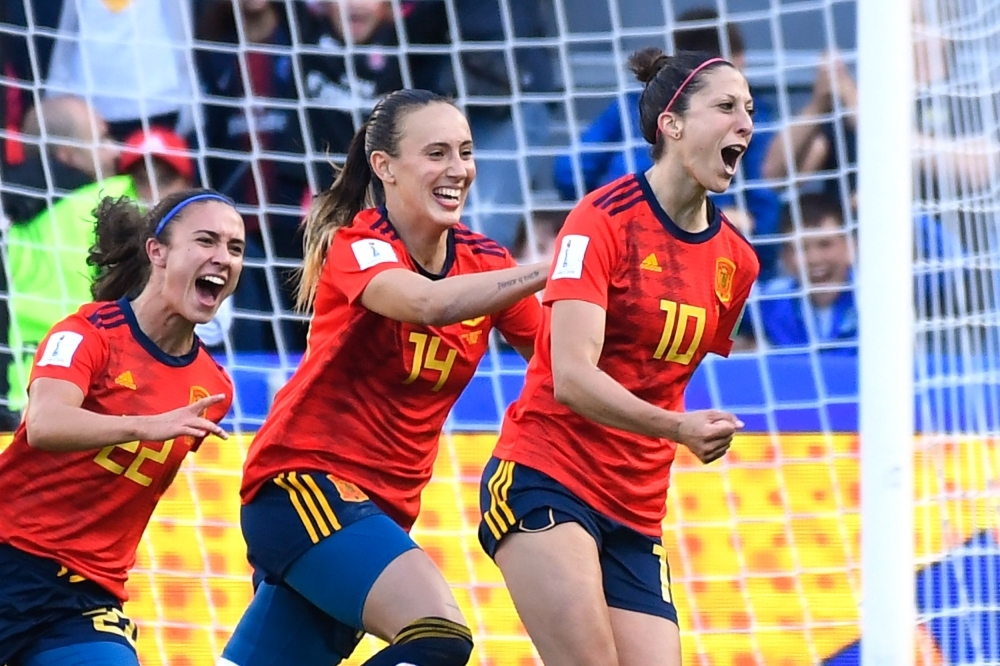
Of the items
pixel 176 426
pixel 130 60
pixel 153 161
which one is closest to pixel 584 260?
pixel 176 426

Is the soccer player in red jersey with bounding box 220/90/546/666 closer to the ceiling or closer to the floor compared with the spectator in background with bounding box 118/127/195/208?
closer to the floor

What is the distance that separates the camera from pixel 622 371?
11.6 feet

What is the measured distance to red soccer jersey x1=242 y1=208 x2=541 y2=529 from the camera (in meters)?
3.60

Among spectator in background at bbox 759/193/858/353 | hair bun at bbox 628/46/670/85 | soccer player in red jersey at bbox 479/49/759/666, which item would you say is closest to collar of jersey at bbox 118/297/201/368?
soccer player in red jersey at bbox 479/49/759/666

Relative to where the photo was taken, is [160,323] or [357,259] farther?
[160,323]

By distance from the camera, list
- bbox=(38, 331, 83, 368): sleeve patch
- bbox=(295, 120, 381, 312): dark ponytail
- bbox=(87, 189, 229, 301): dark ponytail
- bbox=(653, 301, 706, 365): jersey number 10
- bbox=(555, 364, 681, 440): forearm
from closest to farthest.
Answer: bbox=(555, 364, 681, 440): forearm, bbox=(653, 301, 706, 365): jersey number 10, bbox=(38, 331, 83, 368): sleeve patch, bbox=(295, 120, 381, 312): dark ponytail, bbox=(87, 189, 229, 301): dark ponytail

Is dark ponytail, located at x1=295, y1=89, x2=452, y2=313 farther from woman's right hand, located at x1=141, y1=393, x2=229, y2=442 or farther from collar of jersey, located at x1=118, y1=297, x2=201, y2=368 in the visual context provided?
woman's right hand, located at x1=141, y1=393, x2=229, y2=442

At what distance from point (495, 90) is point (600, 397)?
2666 millimetres

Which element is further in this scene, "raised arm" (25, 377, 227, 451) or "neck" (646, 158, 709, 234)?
"neck" (646, 158, 709, 234)

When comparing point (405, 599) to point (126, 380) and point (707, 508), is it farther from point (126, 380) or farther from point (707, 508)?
point (707, 508)

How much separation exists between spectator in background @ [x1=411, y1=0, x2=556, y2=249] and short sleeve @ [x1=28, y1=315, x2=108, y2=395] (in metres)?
2.09

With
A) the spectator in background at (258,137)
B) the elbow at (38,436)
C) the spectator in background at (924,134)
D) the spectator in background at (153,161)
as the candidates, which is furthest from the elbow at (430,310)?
the spectator in background at (153,161)

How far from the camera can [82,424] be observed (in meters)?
3.46

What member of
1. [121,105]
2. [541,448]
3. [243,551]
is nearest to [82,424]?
[541,448]
